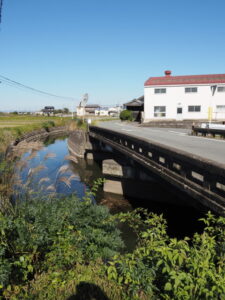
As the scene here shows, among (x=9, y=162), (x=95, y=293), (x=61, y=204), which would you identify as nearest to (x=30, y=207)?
(x=61, y=204)

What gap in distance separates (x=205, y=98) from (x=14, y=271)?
37.8 metres

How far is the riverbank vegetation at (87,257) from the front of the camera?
318 centimetres

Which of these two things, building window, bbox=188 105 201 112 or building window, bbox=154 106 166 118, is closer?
building window, bbox=188 105 201 112

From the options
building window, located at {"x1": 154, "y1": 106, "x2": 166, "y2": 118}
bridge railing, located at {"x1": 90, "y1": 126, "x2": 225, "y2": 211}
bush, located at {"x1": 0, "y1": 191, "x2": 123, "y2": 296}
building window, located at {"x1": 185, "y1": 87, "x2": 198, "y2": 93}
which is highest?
building window, located at {"x1": 185, "y1": 87, "x2": 198, "y2": 93}

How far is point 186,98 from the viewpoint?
37.3m

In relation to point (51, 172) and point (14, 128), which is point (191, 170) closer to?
point (51, 172)

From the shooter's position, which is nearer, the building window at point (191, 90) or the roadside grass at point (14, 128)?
the roadside grass at point (14, 128)

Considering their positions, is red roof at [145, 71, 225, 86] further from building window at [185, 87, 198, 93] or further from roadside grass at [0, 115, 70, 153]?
roadside grass at [0, 115, 70, 153]

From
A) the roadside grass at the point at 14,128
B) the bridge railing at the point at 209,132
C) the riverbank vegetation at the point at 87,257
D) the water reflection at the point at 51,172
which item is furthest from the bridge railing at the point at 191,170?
the bridge railing at the point at 209,132

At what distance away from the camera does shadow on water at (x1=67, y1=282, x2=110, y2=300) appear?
3764 millimetres

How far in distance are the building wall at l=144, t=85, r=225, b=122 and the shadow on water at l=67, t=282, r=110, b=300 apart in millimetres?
36433

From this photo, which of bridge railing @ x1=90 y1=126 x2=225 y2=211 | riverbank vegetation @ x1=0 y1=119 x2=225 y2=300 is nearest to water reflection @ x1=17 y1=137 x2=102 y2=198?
riverbank vegetation @ x1=0 y1=119 x2=225 y2=300

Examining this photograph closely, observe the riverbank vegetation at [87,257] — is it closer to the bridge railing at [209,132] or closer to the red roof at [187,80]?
the bridge railing at [209,132]

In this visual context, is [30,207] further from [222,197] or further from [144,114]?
[144,114]
